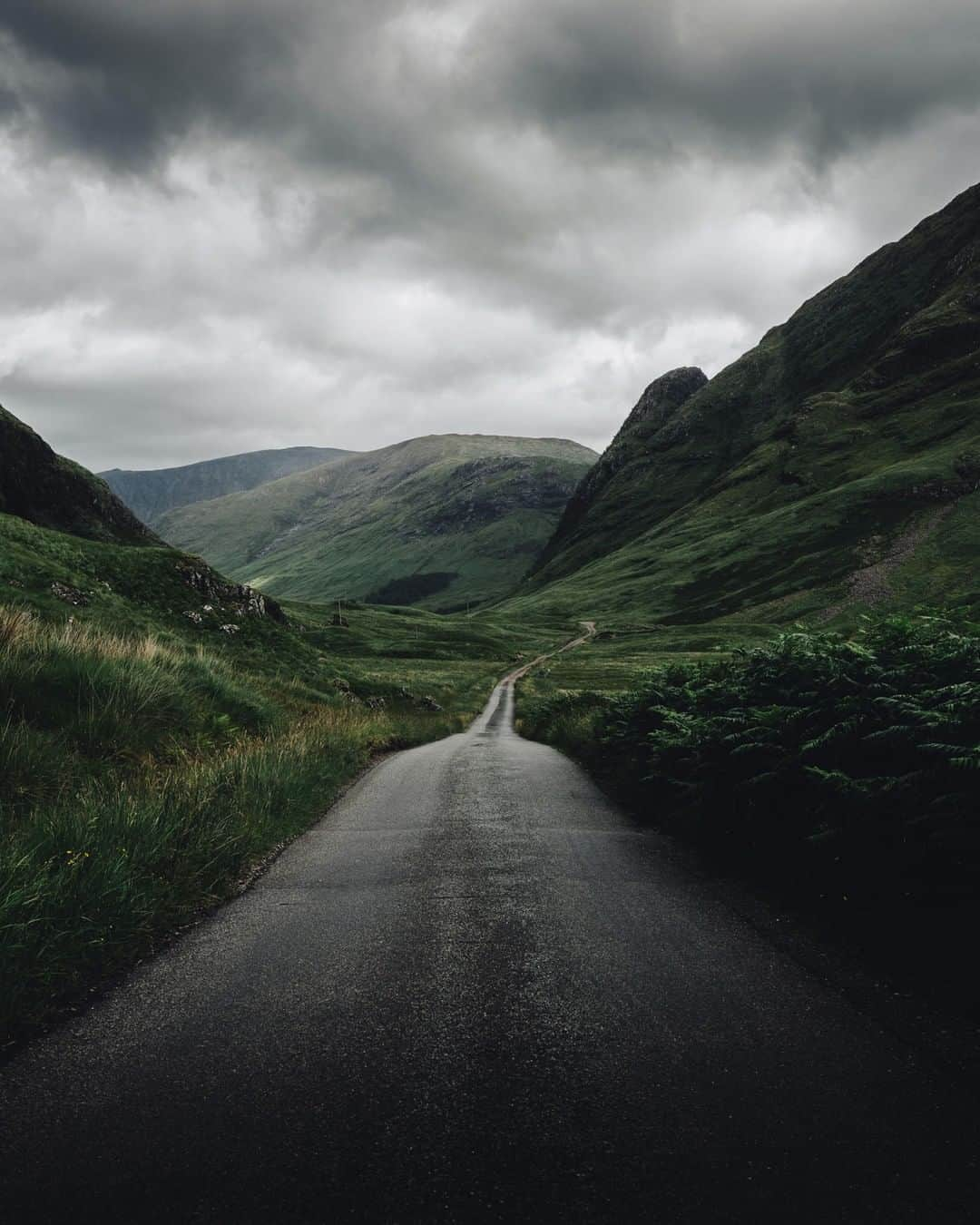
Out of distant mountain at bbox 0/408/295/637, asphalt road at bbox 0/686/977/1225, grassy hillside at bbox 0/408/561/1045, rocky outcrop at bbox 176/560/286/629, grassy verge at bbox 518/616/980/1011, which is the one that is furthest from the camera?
rocky outcrop at bbox 176/560/286/629

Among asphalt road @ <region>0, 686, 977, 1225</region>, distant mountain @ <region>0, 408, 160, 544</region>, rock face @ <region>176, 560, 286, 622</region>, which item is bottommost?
asphalt road @ <region>0, 686, 977, 1225</region>

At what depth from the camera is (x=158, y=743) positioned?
1029cm

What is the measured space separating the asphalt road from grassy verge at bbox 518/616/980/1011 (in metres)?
1.28

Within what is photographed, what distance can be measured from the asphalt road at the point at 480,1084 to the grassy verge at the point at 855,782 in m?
1.28

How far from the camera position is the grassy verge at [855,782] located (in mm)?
5297

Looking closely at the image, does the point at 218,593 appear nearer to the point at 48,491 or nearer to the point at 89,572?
the point at 89,572

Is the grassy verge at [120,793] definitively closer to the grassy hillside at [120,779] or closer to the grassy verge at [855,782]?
the grassy hillside at [120,779]

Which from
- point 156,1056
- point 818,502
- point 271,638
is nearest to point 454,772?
point 156,1056

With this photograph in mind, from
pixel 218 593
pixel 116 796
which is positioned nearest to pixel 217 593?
pixel 218 593

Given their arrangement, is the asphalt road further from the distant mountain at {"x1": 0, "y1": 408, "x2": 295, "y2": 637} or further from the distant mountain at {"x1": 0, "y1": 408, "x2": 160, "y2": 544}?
the distant mountain at {"x1": 0, "y1": 408, "x2": 160, "y2": 544}

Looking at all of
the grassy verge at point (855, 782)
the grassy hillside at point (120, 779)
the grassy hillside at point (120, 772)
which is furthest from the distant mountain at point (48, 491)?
the grassy verge at point (855, 782)

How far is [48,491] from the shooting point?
1804 inches

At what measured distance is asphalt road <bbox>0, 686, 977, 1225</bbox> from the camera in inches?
111

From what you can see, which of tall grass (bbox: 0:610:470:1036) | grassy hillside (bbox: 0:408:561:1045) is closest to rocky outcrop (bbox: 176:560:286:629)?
grassy hillside (bbox: 0:408:561:1045)
